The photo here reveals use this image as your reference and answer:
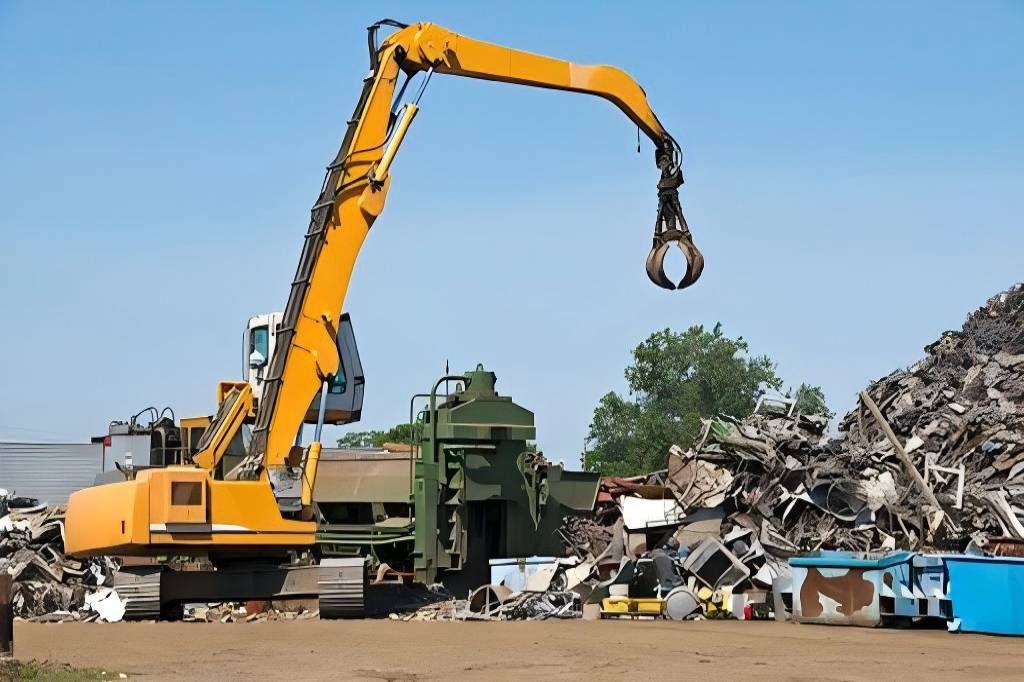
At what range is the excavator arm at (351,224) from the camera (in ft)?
59.7

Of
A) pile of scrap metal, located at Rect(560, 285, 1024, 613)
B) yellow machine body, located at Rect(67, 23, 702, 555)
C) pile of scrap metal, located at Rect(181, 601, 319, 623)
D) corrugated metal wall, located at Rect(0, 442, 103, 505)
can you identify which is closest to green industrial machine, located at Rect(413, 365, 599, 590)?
pile of scrap metal, located at Rect(560, 285, 1024, 613)

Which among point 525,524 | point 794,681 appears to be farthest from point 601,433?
point 794,681

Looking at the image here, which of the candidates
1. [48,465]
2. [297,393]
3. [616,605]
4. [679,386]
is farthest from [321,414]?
[679,386]

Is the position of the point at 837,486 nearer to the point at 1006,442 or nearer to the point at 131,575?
the point at 1006,442

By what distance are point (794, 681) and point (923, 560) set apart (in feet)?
20.2

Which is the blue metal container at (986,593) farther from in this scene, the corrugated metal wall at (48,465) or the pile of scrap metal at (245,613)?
the corrugated metal wall at (48,465)

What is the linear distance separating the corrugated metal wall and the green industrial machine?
28.2 m

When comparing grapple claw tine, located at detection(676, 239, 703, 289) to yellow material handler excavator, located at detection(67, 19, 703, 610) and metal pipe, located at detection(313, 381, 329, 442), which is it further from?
metal pipe, located at detection(313, 381, 329, 442)

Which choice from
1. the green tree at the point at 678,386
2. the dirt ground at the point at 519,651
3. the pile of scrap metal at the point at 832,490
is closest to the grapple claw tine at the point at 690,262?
the pile of scrap metal at the point at 832,490

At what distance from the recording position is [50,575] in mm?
23000

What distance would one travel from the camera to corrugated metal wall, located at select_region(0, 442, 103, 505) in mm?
47562

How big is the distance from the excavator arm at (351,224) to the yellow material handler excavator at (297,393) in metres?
0.01

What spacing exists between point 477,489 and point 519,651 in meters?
7.40

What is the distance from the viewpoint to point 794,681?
11.7 m
